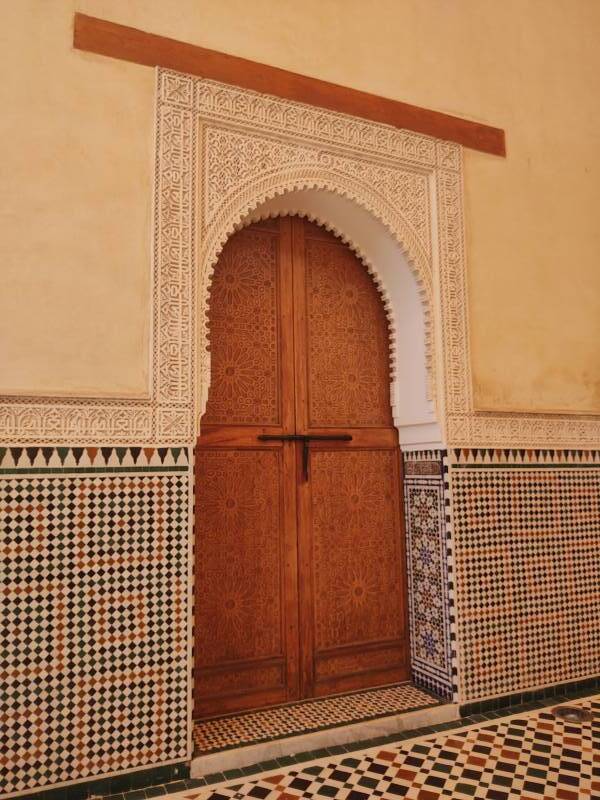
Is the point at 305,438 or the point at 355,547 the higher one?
the point at 305,438

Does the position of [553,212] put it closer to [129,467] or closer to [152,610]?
[129,467]

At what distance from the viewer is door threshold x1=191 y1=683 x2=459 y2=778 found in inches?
89.9

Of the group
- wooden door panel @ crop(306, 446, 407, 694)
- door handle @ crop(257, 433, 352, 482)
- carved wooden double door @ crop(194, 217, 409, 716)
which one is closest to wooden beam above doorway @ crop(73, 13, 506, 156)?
carved wooden double door @ crop(194, 217, 409, 716)

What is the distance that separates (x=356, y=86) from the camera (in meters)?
2.82

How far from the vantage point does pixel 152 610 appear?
221 cm

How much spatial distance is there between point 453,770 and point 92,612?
132 centimetres

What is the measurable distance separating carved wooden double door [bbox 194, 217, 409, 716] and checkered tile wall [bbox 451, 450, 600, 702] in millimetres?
341

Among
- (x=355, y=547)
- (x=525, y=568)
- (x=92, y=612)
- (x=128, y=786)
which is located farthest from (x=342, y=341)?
(x=128, y=786)

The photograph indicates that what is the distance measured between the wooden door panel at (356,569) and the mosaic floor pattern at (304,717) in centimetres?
10

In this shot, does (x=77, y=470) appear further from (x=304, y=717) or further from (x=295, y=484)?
(x=304, y=717)

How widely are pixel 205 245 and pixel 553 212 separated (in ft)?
5.89

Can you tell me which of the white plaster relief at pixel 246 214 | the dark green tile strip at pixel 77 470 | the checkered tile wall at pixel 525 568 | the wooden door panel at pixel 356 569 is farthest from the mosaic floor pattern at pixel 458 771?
the white plaster relief at pixel 246 214

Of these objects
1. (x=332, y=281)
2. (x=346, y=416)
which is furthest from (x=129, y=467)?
(x=332, y=281)

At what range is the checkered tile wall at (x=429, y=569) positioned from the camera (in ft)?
9.10
